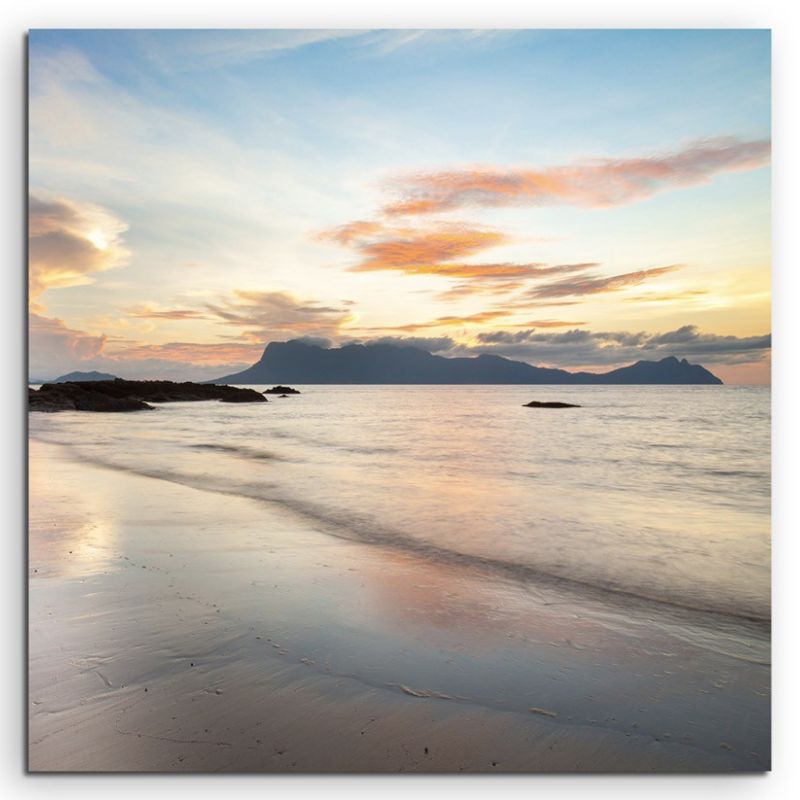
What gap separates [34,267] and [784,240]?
5.66m

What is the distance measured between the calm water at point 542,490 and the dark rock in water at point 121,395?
37cm

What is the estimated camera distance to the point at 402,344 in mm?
6855

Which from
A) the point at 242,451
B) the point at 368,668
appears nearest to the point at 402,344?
the point at 368,668

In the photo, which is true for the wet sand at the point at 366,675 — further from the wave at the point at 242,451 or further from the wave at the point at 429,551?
the wave at the point at 242,451

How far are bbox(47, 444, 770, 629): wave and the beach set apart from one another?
3 cm

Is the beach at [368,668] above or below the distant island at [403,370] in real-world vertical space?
below

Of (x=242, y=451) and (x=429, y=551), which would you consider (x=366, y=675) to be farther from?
(x=242, y=451)

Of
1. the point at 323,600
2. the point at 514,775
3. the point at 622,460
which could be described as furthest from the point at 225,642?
the point at 622,460

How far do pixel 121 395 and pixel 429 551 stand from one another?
1232 centimetres

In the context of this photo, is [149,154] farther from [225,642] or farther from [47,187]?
[225,642]

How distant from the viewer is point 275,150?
4.98 m

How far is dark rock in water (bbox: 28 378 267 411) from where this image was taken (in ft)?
19.3

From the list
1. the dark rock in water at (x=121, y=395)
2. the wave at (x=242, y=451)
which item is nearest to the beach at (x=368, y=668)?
the dark rock in water at (x=121, y=395)

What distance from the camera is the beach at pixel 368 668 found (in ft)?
9.05
